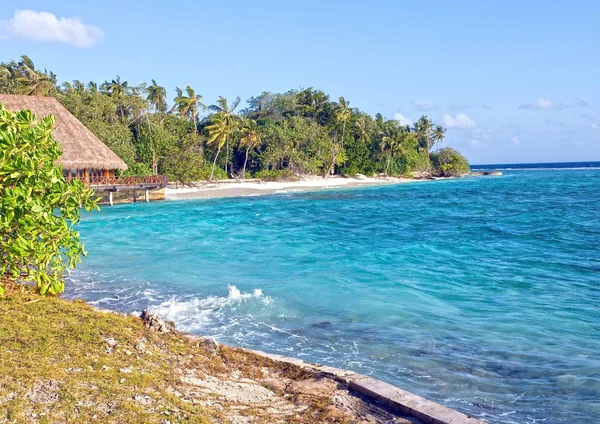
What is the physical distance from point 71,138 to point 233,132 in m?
21.5

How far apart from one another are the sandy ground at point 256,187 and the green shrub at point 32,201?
3304cm

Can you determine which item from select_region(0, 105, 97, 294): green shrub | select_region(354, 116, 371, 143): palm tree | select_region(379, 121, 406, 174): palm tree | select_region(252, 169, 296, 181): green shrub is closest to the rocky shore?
select_region(0, 105, 97, 294): green shrub

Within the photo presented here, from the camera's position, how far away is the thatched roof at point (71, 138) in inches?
1257

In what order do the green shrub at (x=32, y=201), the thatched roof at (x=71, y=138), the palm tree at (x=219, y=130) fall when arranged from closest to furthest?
the green shrub at (x=32, y=201), the thatched roof at (x=71, y=138), the palm tree at (x=219, y=130)

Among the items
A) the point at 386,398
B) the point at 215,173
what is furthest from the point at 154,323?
the point at 215,173

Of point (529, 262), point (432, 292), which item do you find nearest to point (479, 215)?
point (529, 262)

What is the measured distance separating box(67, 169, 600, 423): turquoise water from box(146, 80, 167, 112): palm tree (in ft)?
108

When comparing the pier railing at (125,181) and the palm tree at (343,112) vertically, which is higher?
the palm tree at (343,112)

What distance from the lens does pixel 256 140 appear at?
52906mm

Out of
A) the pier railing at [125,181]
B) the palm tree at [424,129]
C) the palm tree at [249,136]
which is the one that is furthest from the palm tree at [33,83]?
the palm tree at [424,129]

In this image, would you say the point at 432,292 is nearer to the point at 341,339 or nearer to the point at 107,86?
the point at 341,339

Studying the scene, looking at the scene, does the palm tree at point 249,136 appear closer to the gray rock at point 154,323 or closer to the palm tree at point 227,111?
the palm tree at point 227,111

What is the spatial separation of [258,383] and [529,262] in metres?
10.6

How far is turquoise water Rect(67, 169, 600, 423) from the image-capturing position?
6457mm
